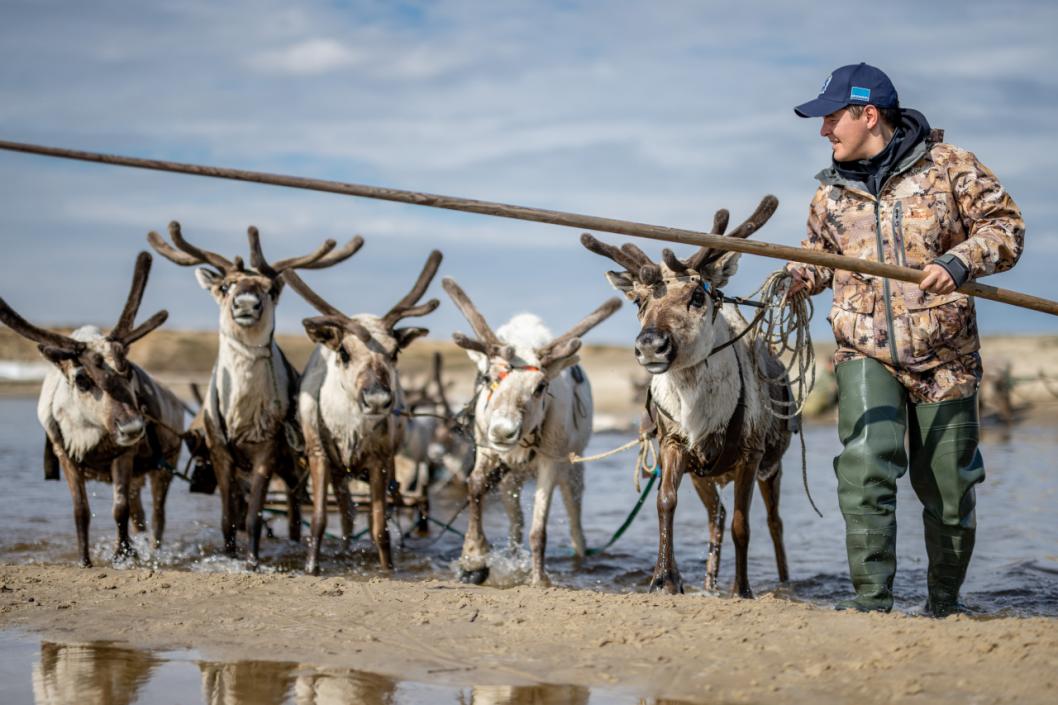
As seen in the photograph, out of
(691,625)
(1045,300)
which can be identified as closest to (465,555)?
(691,625)

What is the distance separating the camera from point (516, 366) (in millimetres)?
9336

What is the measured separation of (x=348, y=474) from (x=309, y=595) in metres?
3.20

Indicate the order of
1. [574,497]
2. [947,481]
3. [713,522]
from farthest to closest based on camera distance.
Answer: [574,497] < [713,522] < [947,481]

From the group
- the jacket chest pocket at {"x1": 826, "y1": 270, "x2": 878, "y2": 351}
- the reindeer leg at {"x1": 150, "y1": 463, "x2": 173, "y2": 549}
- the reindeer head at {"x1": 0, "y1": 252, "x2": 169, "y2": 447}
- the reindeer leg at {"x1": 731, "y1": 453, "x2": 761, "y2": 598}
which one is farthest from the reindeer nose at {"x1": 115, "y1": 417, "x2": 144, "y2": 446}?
the jacket chest pocket at {"x1": 826, "y1": 270, "x2": 878, "y2": 351}

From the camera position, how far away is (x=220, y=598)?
6969mm

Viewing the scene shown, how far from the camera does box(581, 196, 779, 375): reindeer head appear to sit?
7074 mm

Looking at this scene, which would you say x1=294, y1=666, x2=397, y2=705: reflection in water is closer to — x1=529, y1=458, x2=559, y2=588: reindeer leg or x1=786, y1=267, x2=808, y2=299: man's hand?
x1=786, y1=267, x2=808, y2=299: man's hand

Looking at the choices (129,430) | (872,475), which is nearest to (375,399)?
(129,430)

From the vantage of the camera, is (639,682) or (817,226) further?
(817,226)

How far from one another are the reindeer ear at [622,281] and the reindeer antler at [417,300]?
2739 millimetres

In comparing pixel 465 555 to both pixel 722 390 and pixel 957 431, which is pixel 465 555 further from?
pixel 957 431

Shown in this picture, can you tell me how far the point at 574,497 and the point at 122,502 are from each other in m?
3.84

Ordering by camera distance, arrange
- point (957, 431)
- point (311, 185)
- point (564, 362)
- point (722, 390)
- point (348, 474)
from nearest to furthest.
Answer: point (311, 185) < point (957, 431) < point (722, 390) < point (564, 362) < point (348, 474)

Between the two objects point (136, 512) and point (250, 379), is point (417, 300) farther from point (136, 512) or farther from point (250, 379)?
point (136, 512)
